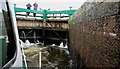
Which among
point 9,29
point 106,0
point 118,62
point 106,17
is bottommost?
point 118,62

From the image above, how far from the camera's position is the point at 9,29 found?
180 centimetres

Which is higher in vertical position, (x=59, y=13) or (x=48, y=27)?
(x=59, y=13)

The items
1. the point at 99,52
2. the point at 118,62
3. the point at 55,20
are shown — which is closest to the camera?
the point at 118,62

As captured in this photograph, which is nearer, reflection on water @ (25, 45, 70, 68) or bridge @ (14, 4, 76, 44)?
reflection on water @ (25, 45, 70, 68)

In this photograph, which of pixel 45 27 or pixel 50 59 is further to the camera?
pixel 45 27

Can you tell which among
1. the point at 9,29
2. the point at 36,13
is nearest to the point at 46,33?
the point at 36,13

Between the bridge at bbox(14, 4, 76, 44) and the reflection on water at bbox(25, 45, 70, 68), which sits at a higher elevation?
the bridge at bbox(14, 4, 76, 44)

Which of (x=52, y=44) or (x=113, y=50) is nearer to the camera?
(x=113, y=50)

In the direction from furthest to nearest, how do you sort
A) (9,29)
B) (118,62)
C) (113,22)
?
(9,29) → (113,22) → (118,62)

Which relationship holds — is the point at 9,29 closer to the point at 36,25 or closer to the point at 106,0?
the point at 106,0

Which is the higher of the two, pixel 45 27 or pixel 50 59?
pixel 45 27

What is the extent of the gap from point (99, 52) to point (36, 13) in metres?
8.69

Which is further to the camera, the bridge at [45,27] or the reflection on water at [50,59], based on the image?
the bridge at [45,27]

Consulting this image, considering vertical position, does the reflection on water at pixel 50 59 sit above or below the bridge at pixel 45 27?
below
